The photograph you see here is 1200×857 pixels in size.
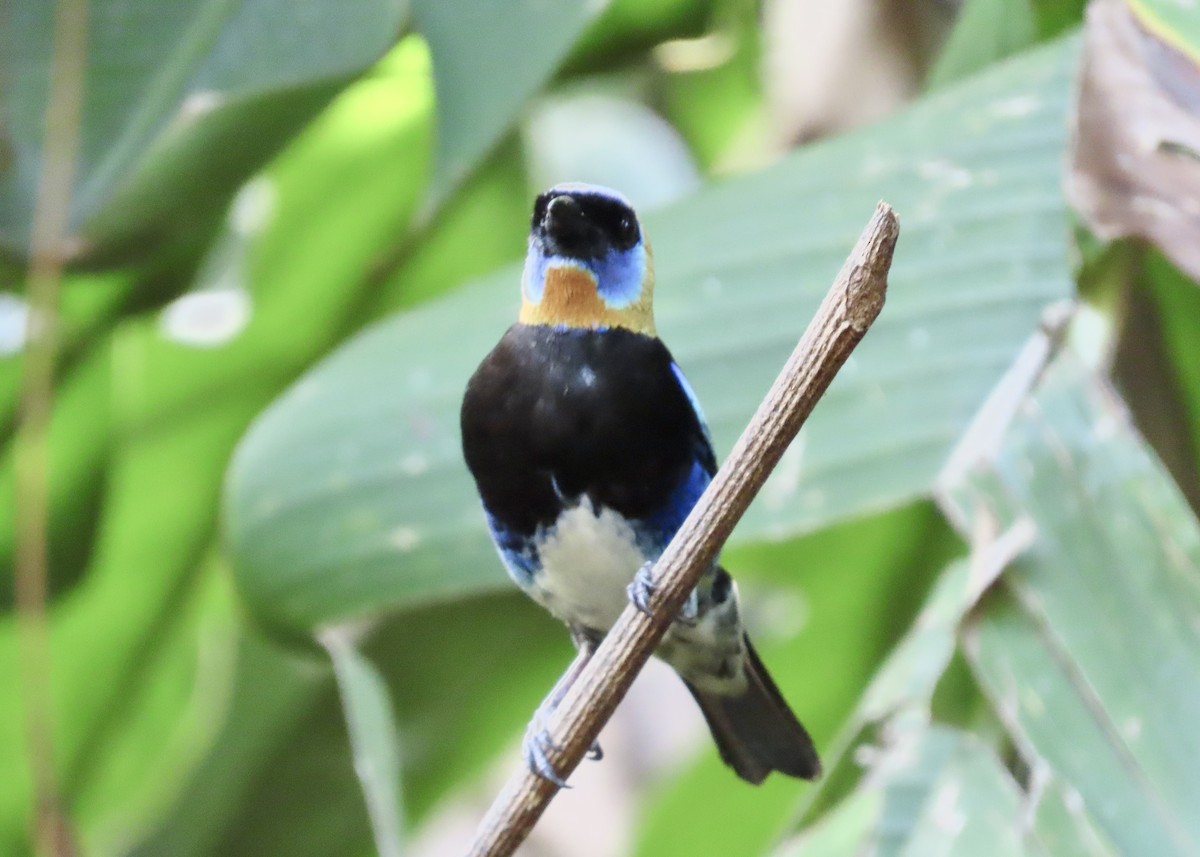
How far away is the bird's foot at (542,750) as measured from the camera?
0.55 meters

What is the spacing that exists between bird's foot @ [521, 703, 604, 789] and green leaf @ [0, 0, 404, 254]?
0.58m

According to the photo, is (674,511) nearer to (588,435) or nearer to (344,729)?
(588,435)

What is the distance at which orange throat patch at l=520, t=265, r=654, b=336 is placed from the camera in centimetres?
66

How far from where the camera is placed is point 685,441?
708mm

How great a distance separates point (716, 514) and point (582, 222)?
8.3 inches

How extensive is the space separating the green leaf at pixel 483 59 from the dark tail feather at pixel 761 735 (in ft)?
1.42

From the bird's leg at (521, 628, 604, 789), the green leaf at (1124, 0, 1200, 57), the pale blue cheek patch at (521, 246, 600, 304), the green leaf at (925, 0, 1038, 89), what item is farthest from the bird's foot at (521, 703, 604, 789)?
the green leaf at (925, 0, 1038, 89)

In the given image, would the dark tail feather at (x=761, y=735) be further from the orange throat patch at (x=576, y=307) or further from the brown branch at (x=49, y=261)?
the brown branch at (x=49, y=261)

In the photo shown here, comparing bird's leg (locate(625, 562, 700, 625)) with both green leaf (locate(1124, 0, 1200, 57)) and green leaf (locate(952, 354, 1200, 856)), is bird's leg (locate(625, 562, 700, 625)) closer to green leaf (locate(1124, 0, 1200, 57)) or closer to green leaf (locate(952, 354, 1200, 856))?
green leaf (locate(952, 354, 1200, 856))

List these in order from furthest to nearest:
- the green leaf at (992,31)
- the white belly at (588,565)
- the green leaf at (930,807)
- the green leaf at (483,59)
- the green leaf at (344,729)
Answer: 1. the green leaf at (344,729)
2. the green leaf at (992,31)
3. the green leaf at (483,59)
4. the green leaf at (930,807)
5. the white belly at (588,565)

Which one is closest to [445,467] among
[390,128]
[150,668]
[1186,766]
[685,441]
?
[685,441]

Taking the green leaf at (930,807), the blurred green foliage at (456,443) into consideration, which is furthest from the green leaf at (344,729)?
the green leaf at (930,807)

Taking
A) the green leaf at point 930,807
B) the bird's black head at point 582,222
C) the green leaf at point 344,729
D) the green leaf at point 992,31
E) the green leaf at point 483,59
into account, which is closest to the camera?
the bird's black head at point 582,222

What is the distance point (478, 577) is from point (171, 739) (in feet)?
3.04
